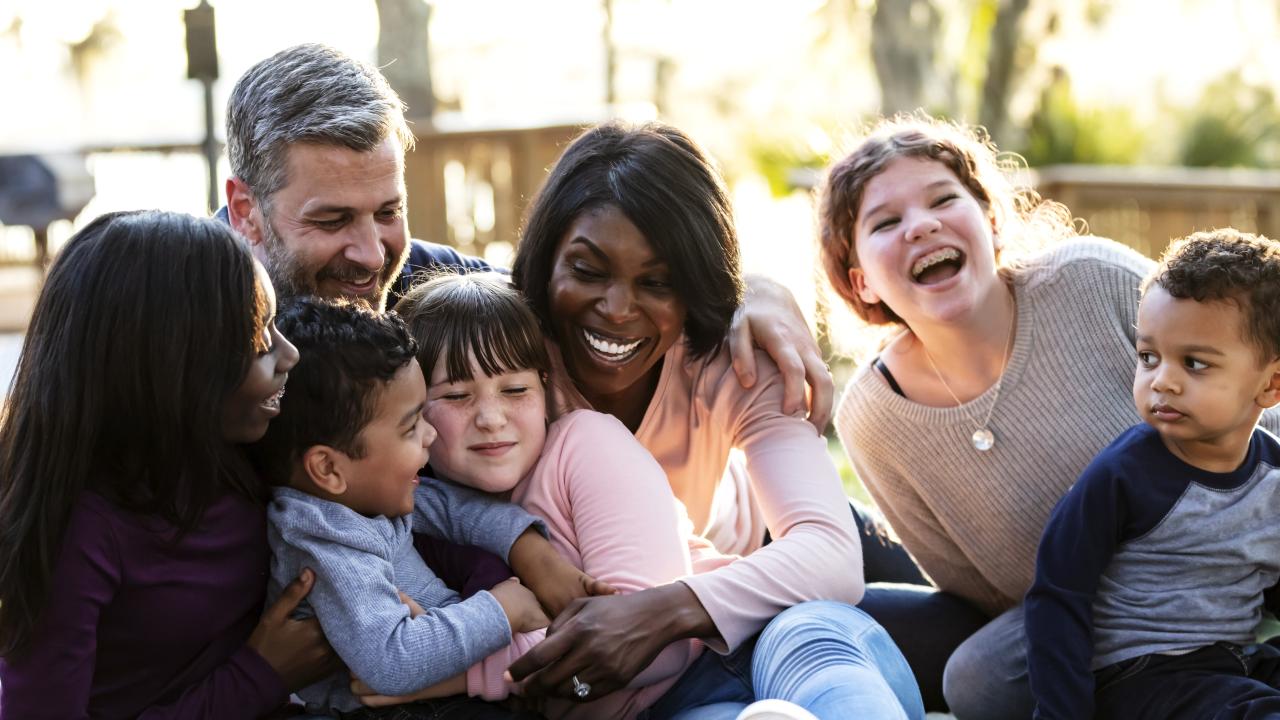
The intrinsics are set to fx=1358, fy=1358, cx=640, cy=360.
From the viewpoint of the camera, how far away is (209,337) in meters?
2.23

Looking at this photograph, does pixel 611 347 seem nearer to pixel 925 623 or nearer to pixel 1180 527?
pixel 1180 527

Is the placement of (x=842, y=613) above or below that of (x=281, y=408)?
below

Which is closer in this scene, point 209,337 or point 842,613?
point 209,337

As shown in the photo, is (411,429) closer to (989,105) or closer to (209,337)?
(209,337)

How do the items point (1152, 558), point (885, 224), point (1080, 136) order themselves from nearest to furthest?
point (1152, 558) → point (885, 224) → point (1080, 136)

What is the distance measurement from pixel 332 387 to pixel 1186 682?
1.71 metres

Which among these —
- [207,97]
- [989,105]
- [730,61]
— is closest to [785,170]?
[989,105]

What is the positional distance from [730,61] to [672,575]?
22622 millimetres

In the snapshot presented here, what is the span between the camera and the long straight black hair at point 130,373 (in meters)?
2.14

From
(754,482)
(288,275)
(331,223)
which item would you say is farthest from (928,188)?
(288,275)

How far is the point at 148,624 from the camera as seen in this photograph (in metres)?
2.21

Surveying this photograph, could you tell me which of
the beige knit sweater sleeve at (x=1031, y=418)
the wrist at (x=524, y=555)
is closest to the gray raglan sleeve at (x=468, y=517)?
the wrist at (x=524, y=555)

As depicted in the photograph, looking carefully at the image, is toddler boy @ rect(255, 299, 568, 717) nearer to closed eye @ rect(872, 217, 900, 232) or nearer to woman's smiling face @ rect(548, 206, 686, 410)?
woman's smiling face @ rect(548, 206, 686, 410)

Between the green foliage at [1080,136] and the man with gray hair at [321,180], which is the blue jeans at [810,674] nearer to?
the man with gray hair at [321,180]
